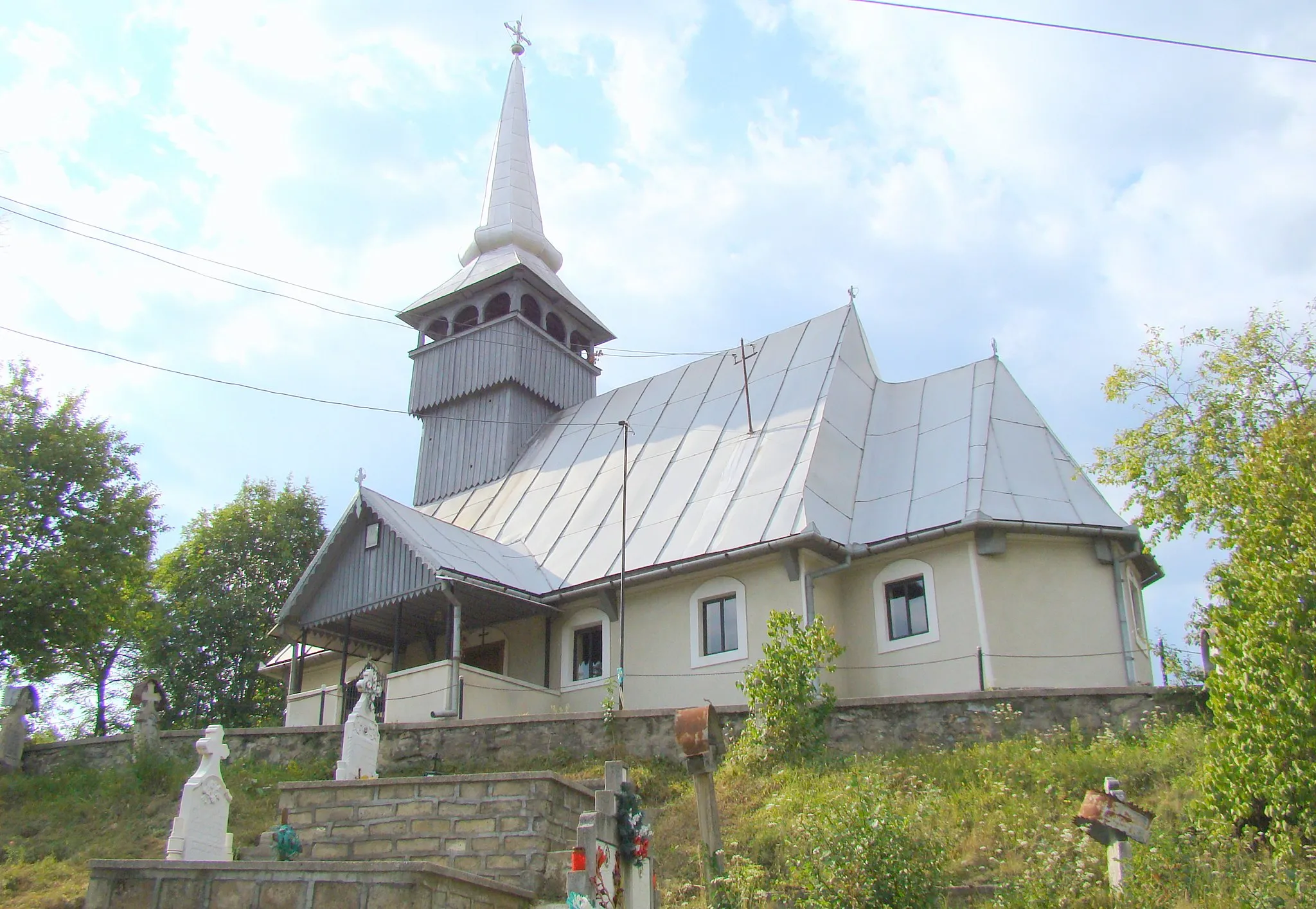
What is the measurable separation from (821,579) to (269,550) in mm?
20462

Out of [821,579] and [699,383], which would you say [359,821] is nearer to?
[821,579]

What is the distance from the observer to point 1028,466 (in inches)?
763

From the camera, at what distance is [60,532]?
2441cm

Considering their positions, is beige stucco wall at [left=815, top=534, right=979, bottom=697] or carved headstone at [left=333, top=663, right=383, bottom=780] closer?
carved headstone at [left=333, top=663, right=383, bottom=780]

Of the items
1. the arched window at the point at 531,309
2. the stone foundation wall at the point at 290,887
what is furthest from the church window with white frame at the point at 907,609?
the arched window at the point at 531,309

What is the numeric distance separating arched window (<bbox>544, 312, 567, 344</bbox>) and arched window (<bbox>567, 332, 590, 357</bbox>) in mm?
457

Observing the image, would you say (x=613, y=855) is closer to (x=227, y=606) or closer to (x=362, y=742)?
(x=362, y=742)

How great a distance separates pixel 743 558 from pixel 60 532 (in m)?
14.3

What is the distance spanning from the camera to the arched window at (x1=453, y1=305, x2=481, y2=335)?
30.2 meters

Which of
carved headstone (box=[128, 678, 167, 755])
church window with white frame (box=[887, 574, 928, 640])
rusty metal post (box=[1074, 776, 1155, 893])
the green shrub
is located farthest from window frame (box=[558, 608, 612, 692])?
rusty metal post (box=[1074, 776, 1155, 893])

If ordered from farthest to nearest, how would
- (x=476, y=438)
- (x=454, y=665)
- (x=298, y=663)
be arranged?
(x=476, y=438) < (x=298, y=663) < (x=454, y=665)

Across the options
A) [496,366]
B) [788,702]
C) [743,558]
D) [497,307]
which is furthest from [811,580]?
[497,307]

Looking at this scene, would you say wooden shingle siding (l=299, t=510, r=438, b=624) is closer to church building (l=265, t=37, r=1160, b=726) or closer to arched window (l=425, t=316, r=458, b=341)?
church building (l=265, t=37, r=1160, b=726)

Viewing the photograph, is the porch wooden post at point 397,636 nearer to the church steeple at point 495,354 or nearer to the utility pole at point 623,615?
the utility pole at point 623,615
